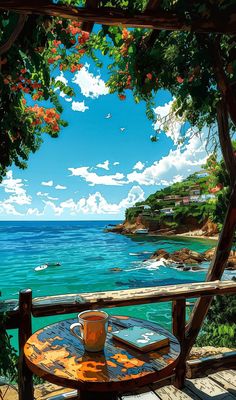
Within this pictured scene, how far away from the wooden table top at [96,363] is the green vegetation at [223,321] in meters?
4.40

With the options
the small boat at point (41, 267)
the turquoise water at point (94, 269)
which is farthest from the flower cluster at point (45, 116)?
the small boat at point (41, 267)

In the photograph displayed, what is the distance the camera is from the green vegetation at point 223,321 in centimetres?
545

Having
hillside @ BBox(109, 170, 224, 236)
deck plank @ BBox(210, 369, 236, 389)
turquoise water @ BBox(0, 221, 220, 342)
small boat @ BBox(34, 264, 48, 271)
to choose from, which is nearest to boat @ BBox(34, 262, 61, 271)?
small boat @ BBox(34, 264, 48, 271)

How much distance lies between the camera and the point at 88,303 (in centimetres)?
206

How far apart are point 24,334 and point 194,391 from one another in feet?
4.08

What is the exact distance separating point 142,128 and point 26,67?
81.0 metres

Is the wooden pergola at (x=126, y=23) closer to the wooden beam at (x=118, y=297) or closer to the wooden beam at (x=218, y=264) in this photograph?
the wooden beam at (x=118, y=297)

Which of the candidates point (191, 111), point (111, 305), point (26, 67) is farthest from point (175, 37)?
point (111, 305)

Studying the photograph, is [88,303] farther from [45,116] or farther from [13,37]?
[45,116]

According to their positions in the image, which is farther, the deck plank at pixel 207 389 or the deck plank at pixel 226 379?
the deck plank at pixel 226 379

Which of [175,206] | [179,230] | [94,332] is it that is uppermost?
[175,206]

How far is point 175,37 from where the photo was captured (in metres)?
2.87

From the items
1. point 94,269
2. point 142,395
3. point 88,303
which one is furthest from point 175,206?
point 88,303

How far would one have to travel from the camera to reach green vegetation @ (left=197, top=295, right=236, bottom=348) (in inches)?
215
